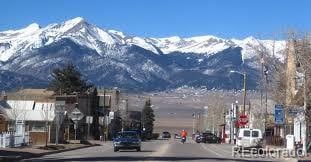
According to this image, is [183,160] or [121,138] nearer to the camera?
[183,160]

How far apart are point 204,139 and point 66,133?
1932cm

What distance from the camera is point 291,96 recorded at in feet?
186

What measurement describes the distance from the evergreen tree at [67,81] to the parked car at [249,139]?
67521 mm

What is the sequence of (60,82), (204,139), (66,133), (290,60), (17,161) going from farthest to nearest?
(60,82) → (204,139) → (66,133) → (290,60) → (17,161)

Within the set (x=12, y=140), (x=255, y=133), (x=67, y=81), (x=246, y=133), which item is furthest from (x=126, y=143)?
(x=67, y=81)

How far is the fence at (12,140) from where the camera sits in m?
54.3

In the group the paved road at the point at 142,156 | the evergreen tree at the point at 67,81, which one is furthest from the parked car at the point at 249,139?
the evergreen tree at the point at 67,81

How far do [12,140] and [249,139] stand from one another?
17.6m

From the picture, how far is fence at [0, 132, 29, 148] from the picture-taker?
5431 centimetres

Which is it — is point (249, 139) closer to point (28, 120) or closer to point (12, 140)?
point (12, 140)

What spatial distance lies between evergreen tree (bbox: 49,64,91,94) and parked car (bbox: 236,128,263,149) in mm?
67521

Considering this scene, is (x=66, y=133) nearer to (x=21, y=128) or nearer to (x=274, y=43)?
(x=21, y=128)

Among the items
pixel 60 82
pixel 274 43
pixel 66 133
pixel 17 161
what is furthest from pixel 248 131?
pixel 60 82

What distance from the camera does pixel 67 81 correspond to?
5034 inches
